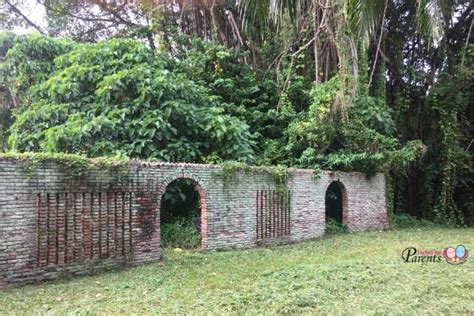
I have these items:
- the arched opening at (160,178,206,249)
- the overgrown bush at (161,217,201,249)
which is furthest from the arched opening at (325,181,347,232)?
the overgrown bush at (161,217,201,249)

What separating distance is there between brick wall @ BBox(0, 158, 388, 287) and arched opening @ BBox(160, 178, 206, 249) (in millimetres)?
496

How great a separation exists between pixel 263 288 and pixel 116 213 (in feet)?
8.58

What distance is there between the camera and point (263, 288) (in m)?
5.05

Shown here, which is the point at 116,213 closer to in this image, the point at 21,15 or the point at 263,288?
the point at 263,288

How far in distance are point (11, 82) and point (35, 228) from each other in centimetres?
705

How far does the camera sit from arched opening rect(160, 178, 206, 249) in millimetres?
8344

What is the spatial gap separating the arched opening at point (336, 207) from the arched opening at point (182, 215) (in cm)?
346

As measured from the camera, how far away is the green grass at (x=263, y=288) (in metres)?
4.40

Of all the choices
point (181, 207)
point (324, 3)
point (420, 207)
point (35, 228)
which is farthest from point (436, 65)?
point (35, 228)

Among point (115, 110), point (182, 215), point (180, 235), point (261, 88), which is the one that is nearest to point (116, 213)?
point (180, 235)

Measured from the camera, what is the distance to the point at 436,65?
15.0 meters

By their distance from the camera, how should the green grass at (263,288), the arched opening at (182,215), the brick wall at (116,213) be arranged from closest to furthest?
the green grass at (263,288), the brick wall at (116,213), the arched opening at (182,215)

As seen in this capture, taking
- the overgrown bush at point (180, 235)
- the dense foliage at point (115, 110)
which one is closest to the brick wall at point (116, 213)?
the overgrown bush at point (180, 235)

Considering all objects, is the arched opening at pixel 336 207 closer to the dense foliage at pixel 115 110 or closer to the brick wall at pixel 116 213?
the brick wall at pixel 116 213
